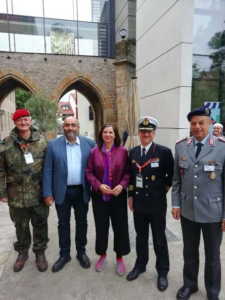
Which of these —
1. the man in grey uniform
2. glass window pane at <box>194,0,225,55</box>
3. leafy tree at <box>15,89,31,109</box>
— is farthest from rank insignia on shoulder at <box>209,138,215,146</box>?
leafy tree at <box>15,89,31,109</box>

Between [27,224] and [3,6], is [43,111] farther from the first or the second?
[27,224]

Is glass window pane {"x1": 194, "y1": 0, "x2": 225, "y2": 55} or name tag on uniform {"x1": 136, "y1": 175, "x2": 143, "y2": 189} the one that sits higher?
glass window pane {"x1": 194, "y1": 0, "x2": 225, "y2": 55}

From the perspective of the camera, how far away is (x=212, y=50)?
23.2 ft

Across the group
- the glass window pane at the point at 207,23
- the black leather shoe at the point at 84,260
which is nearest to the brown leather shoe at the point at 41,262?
the black leather shoe at the point at 84,260

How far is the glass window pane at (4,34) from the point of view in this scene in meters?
13.8

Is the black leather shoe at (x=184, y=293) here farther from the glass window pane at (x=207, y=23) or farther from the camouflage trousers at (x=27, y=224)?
the glass window pane at (x=207, y=23)

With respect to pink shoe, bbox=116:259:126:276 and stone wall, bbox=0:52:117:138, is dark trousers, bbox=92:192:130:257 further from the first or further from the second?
stone wall, bbox=0:52:117:138

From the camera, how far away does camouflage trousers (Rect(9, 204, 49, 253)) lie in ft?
9.01

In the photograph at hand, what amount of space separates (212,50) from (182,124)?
2.93 metres

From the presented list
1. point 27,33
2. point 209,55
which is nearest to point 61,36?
point 27,33

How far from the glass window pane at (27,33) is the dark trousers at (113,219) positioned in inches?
570

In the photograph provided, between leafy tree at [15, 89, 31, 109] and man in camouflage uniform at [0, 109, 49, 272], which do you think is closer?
man in camouflage uniform at [0, 109, 49, 272]

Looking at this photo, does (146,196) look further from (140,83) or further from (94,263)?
(140,83)

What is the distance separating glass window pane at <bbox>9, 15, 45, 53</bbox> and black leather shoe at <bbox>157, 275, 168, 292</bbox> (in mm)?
15230
